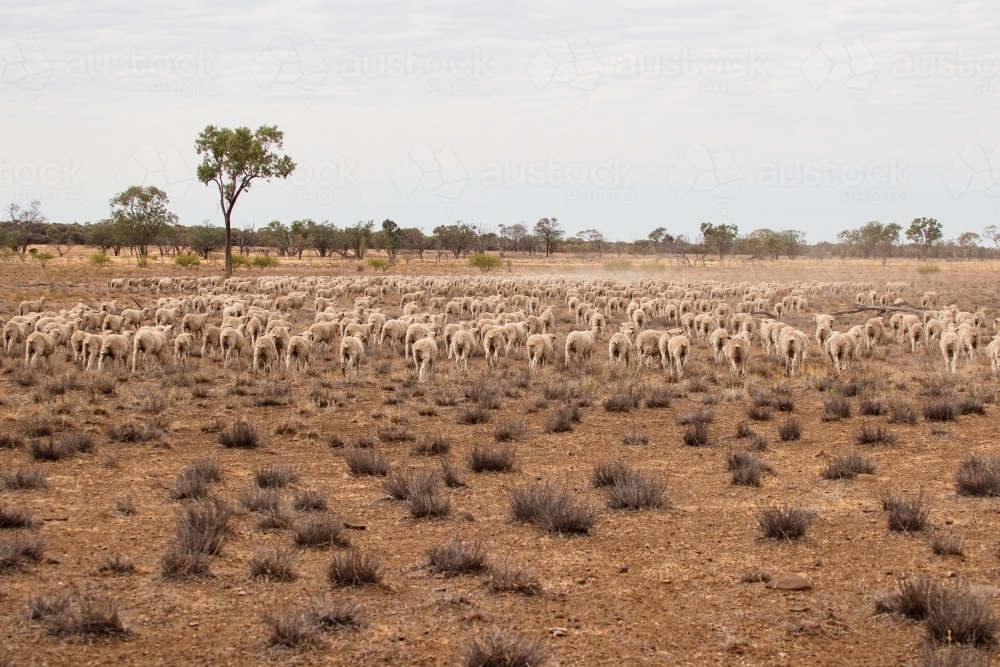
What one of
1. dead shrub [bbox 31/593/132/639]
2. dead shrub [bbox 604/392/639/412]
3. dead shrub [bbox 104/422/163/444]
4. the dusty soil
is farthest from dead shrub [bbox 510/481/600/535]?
dead shrub [bbox 604/392/639/412]

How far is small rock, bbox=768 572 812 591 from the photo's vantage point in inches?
278

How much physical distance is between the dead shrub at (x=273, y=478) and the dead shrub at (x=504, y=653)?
16.9 ft

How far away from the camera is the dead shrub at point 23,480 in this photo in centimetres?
979

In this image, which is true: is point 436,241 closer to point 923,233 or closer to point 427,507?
point 923,233

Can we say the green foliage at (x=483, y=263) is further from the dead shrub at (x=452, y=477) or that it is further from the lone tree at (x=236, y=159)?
→ the dead shrub at (x=452, y=477)

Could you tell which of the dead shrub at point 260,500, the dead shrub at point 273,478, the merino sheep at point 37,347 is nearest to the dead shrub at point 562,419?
the dead shrub at point 273,478

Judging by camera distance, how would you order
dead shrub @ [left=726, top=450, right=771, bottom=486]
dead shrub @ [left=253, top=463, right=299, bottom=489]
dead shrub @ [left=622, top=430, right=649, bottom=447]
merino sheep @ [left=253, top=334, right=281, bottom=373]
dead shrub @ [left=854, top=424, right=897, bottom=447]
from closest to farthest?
1. dead shrub @ [left=253, top=463, right=299, bottom=489]
2. dead shrub @ [left=726, top=450, right=771, bottom=486]
3. dead shrub @ [left=854, top=424, right=897, bottom=447]
4. dead shrub @ [left=622, top=430, right=649, bottom=447]
5. merino sheep @ [left=253, top=334, right=281, bottom=373]

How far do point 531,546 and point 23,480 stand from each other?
6.27m

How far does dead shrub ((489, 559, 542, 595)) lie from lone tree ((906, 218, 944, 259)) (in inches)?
5428

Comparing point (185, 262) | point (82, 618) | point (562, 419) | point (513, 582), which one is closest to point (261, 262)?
point (185, 262)

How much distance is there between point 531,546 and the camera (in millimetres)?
→ 8219

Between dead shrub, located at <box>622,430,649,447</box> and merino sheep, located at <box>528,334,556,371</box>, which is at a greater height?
merino sheep, located at <box>528,334,556,371</box>

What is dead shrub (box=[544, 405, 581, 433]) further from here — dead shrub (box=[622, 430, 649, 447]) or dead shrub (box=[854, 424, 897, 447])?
dead shrub (box=[854, 424, 897, 447])

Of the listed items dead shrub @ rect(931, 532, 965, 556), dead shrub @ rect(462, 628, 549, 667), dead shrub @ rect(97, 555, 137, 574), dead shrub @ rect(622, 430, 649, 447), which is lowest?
dead shrub @ rect(622, 430, 649, 447)
